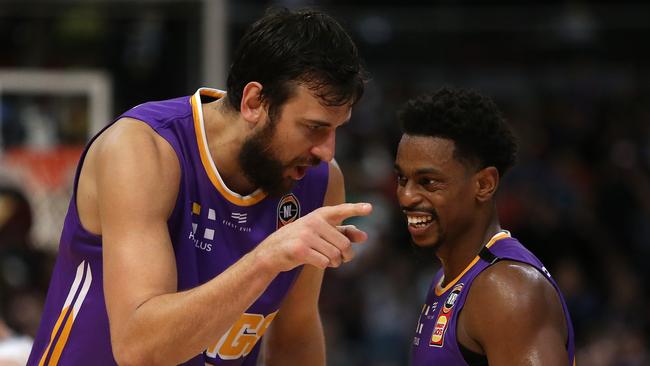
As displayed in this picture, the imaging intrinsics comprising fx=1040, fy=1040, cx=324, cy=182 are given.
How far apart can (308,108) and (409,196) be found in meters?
0.51

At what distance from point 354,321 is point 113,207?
6.76m

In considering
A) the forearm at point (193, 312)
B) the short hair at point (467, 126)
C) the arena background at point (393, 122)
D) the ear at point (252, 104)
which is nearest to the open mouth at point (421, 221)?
the short hair at point (467, 126)

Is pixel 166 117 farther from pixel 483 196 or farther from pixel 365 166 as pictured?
pixel 365 166

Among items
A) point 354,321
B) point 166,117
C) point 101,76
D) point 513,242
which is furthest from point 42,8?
point 513,242

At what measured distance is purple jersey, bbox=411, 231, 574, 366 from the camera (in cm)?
336

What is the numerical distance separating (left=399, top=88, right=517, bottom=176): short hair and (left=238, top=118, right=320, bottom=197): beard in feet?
1.56

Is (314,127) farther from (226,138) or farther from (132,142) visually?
(132,142)

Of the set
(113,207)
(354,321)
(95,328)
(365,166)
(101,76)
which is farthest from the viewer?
(365,166)

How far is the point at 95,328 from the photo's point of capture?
3.46m

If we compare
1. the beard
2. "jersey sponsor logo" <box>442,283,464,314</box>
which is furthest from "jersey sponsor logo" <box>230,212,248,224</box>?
"jersey sponsor logo" <box>442,283,464,314</box>

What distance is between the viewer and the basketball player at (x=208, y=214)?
9.87ft

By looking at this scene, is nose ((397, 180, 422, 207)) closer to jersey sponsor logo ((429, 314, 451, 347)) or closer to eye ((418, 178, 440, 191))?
eye ((418, 178, 440, 191))

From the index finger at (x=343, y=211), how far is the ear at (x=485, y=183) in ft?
2.50

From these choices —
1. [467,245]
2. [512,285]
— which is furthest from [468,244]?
[512,285]
